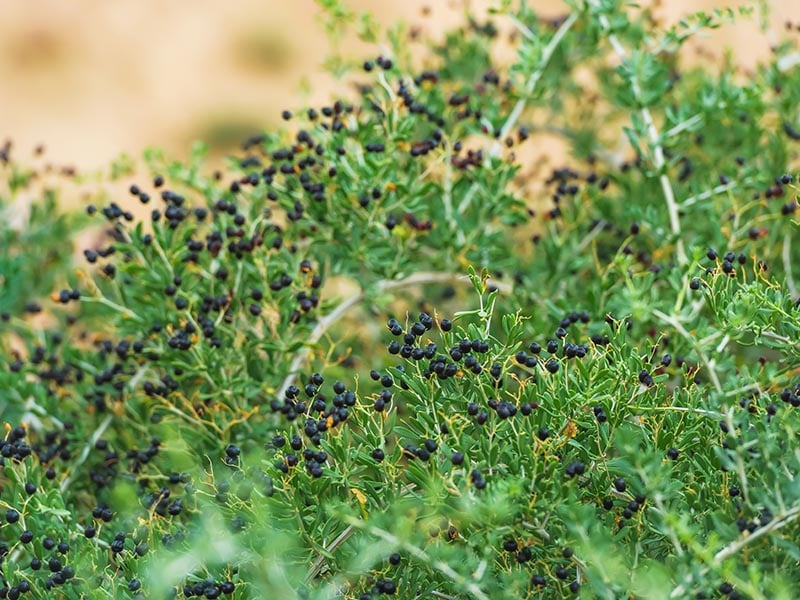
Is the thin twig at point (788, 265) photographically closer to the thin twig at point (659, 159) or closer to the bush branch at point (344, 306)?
the thin twig at point (659, 159)

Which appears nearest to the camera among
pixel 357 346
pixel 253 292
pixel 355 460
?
pixel 355 460

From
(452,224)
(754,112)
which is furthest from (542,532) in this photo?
(754,112)

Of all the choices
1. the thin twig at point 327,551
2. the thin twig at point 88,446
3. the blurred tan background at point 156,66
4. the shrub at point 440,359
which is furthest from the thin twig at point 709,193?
the blurred tan background at point 156,66

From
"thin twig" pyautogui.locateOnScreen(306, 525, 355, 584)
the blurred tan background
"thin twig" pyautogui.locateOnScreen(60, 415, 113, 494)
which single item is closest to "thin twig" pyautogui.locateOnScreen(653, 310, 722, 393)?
"thin twig" pyautogui.locateOnScreen(306, 525, 355, 584)

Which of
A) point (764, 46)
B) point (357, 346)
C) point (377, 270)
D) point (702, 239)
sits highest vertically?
point (377, 270)

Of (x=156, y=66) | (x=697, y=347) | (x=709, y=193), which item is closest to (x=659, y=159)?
(x=709, y=193)

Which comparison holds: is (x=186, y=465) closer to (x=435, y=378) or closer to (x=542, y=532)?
(x=435, y=378)
